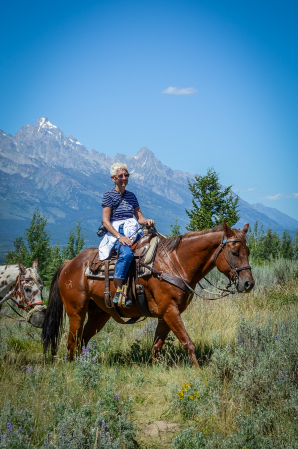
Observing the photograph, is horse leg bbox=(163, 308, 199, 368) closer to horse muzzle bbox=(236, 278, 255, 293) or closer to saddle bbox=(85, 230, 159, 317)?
saddle bbox=(85, 230, 159, 317)

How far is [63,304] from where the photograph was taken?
6160mm

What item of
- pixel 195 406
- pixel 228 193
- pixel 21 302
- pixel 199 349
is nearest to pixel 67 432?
pixel 195 406

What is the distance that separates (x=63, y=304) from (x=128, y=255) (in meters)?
1.81

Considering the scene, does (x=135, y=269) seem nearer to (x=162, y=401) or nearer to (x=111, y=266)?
(x=111, y=266)

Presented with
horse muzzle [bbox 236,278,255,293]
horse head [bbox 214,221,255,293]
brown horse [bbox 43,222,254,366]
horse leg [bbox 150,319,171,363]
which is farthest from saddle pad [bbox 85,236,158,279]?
horse muzzle [bbox 236,278,255,293]

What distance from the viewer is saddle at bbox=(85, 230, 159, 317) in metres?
5.21

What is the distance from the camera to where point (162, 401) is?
4.50 metres

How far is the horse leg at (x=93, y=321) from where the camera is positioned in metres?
6.16

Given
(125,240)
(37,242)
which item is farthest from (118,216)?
(37,242)

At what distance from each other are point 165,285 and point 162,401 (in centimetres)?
146

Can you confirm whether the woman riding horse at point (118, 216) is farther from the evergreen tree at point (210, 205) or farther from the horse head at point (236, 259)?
the evergreen tree at point (210, 205)

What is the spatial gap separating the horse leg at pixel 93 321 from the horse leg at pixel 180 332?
1.61 metres

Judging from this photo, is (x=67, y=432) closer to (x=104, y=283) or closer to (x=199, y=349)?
(x=104, y=283)

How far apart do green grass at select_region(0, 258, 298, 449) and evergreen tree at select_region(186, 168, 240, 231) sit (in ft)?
55.3
